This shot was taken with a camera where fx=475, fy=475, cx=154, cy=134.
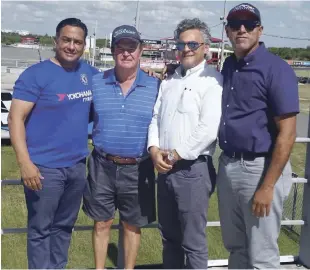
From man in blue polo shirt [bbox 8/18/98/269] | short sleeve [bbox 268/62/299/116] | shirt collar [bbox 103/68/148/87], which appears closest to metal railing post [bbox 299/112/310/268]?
short sleeve [bbox 268/62/299/116]

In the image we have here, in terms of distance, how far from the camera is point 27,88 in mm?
2641

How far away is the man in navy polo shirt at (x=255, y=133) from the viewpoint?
8.00 feet

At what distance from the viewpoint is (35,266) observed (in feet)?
9.61

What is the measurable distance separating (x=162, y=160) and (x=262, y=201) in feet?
1.93

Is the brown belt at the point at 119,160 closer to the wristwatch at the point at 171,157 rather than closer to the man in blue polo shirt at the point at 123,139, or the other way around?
the man in blue polo shirt at the point at 123,139

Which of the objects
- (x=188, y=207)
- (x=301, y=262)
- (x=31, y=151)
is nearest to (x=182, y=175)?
(x=188, y=207)

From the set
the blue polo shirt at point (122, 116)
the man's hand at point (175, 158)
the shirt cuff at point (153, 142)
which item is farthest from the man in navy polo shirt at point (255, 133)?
the blue polo shirt at point (122, 116)

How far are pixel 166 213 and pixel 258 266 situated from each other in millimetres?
610

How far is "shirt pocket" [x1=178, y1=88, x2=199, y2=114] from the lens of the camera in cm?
264

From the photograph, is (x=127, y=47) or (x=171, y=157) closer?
(x=171, y=157)

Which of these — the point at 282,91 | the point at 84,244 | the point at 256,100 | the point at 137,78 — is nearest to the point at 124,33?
the point at 137,78

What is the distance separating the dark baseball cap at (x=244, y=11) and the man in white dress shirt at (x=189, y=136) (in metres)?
0.23

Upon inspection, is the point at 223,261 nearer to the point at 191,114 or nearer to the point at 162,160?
the point at 162,160

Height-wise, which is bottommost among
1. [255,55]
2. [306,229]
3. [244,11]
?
[306,229]
